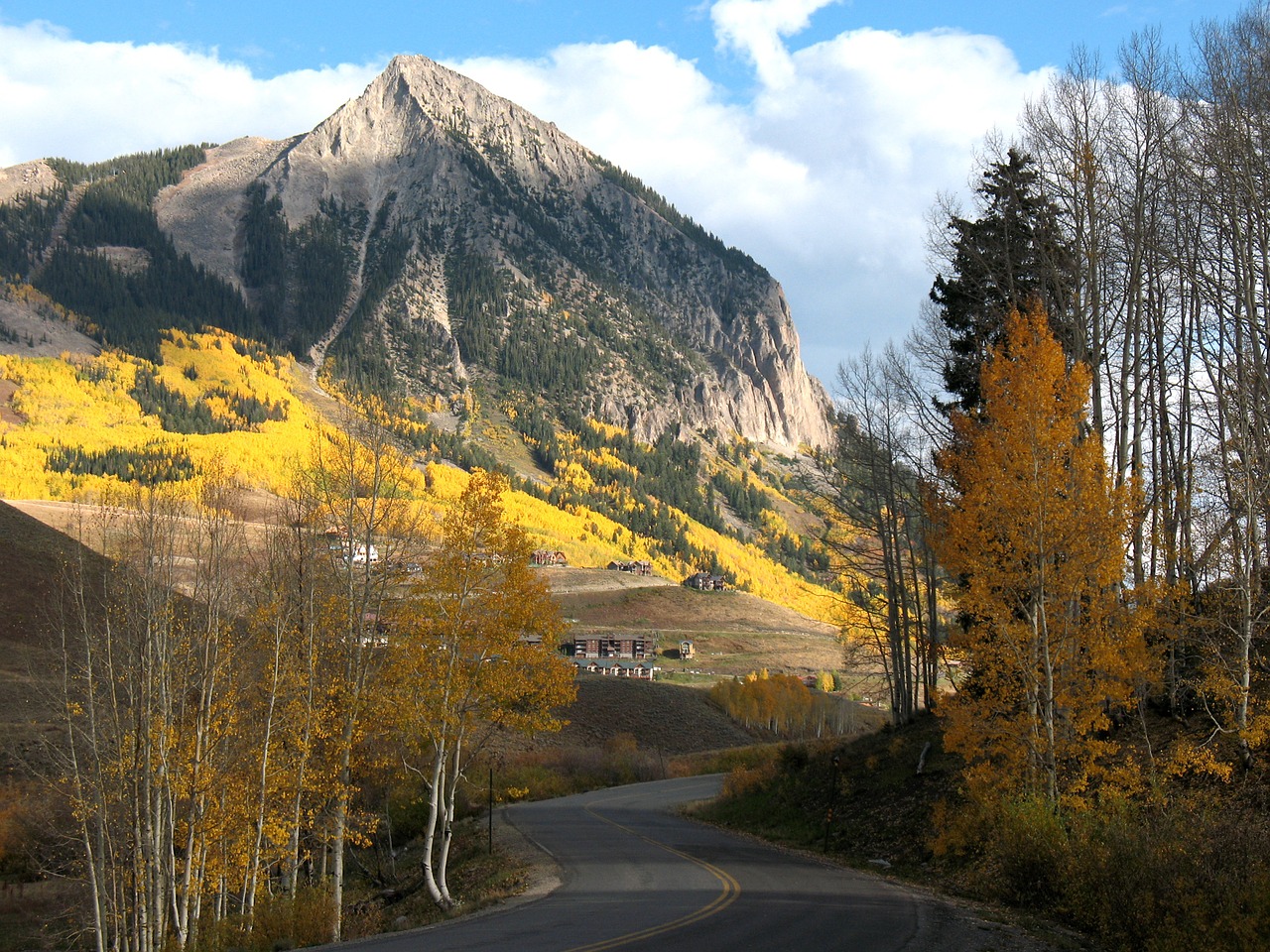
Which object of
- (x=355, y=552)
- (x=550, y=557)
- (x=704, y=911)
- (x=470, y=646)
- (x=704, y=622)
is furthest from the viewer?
(x=550, y=557)

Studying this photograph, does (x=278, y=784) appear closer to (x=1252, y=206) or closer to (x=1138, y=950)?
(x=1138, y=950)

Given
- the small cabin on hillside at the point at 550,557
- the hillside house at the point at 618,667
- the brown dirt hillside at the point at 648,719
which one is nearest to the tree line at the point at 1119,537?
the brown dirt hillside at the point at 648,719

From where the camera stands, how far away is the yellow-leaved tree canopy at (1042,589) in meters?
17.4

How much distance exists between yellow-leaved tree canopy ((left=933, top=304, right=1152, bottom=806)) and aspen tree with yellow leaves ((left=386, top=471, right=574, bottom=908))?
29.4ft

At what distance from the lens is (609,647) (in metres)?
105

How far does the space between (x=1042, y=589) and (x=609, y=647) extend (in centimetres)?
8927

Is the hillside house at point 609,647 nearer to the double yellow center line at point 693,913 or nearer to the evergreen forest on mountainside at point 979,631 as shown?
the evergreen forest on mountainside at point 979,631

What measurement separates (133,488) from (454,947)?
45.0 ft

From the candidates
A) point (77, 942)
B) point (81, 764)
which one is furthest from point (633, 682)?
point (81, 764)

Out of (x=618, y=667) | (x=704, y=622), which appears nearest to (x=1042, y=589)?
(x=618, y=667)

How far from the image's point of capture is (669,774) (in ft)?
194

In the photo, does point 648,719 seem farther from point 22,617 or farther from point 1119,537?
point 1119,537

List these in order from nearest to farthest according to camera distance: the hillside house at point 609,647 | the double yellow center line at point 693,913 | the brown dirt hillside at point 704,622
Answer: the double yellow center line at point 693,913 < the hillside house at point 609,647 < the brown dirt hillside at point 704,622

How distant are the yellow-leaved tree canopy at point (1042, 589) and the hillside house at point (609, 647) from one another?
3300 inches
